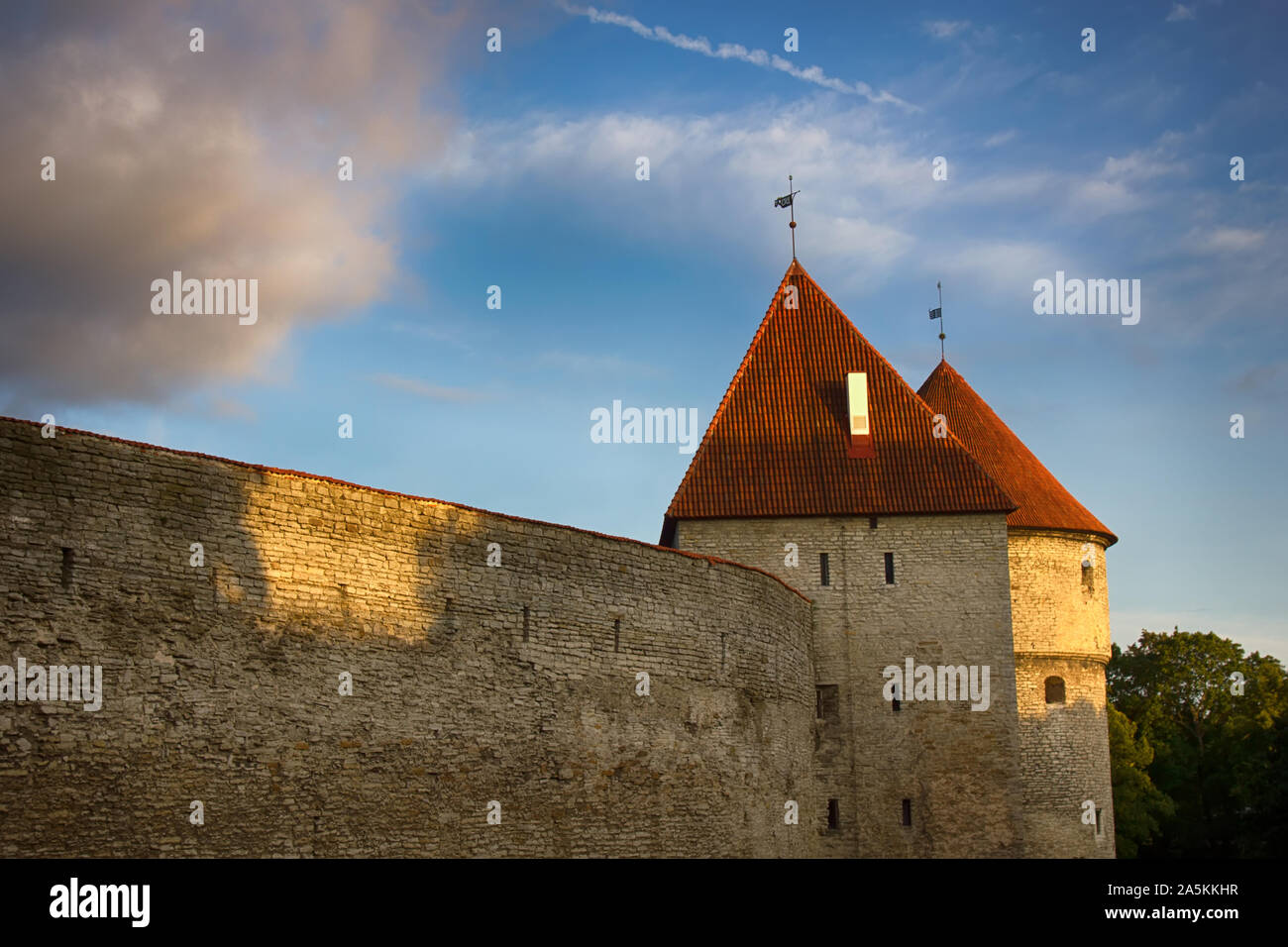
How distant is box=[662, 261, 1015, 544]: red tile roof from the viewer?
21953 mm

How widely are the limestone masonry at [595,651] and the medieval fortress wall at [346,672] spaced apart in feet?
0.09

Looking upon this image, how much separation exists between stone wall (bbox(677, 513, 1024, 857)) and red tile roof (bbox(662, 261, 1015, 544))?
320mm

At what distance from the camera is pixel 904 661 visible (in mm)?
21438

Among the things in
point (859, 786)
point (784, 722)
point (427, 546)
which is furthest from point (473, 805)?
point (859, 786)

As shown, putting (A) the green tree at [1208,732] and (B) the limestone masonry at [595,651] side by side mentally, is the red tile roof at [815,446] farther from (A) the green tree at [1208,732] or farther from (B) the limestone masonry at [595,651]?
(A) the green tree at [1208,732]

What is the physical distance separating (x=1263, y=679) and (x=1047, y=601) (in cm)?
2417

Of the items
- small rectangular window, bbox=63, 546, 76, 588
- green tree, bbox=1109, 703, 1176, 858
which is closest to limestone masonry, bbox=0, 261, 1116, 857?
small rectangular window, bbox=63, 546, 76, 588

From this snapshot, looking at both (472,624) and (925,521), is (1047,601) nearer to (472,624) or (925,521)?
(925,521)

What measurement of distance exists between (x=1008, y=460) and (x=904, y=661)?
21.6 feet

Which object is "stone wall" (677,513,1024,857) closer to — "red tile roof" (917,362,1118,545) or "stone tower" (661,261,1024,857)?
"stone tower" (661,261,1024,857)

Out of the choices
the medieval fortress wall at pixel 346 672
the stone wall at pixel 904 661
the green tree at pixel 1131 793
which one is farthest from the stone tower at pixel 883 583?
the green tree at pixel 1131 793

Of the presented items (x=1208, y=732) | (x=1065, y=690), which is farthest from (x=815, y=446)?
(x=1208, y=732)
